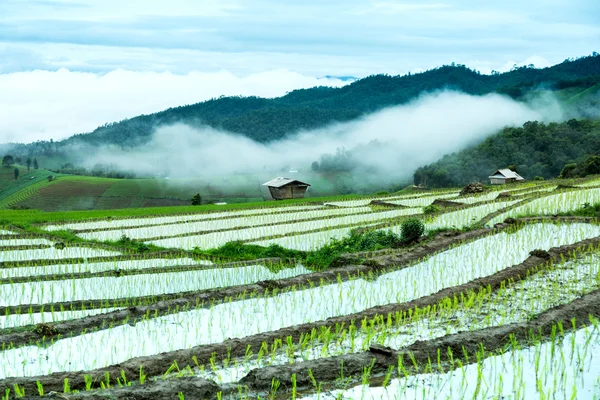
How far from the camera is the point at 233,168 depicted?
320ft

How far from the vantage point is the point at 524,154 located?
46.0 m

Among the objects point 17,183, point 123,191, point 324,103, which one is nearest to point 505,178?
point 123,191

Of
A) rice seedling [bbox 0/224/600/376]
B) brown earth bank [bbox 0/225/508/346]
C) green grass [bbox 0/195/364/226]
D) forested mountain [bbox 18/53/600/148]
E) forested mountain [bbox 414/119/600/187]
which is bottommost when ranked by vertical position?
rice seedling [bbox 0/224/600/376]

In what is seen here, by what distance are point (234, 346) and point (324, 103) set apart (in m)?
140

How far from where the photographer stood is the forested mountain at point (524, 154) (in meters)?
44.6

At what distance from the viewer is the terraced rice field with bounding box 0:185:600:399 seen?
4754mm

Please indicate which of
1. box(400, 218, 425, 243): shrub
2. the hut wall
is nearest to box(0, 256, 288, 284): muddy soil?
box(400, 218, 425, 243): shrub

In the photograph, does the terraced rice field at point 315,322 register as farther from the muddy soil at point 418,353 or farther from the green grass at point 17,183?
the green grass at point 17,183

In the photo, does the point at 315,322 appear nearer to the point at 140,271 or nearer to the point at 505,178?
the point at 140,271

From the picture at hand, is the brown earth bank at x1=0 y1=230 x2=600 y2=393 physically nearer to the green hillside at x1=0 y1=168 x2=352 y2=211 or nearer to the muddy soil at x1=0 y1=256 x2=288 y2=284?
the muddy soil at x1=0 y1=256 x2=288 y2=284

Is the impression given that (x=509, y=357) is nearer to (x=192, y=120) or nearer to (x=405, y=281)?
(x=405, y=281)

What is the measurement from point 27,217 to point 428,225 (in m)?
12.4

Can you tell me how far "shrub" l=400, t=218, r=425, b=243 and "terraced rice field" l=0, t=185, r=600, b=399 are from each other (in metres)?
0.63

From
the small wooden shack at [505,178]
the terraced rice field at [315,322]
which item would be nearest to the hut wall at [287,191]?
the small wooden shack at [505,178]
